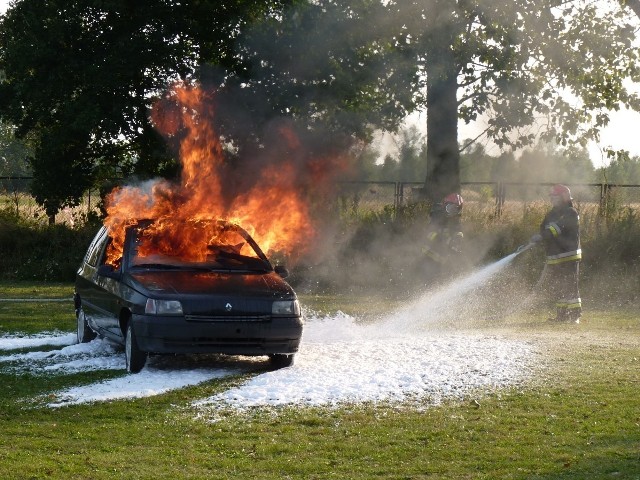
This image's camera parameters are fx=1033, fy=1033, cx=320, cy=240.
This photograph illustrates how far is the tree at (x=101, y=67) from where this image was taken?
78.2 ft

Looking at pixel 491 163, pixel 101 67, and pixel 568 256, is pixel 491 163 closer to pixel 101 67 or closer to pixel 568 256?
pixel 101 67

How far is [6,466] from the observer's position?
22.0ft

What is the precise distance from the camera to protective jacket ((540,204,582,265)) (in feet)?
52.3

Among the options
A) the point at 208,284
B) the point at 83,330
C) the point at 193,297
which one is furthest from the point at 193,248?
the point at 83,330

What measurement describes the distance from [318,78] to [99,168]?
6.49 meters

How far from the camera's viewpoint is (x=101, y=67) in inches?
933

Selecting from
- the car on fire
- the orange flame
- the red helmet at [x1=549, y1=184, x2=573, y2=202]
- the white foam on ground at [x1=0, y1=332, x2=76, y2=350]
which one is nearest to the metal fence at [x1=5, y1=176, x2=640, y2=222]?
the red helmet at [x1=549, y1=184, x2=573, y2=202]

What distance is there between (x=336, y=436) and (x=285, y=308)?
9.58ft

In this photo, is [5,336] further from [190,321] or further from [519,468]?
[519,468]

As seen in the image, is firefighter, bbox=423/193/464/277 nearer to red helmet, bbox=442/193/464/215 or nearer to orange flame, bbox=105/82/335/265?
red helmet, bbox=442/193/464/215

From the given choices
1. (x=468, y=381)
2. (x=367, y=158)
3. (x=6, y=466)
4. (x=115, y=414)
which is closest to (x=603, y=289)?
(x=367, y=158)

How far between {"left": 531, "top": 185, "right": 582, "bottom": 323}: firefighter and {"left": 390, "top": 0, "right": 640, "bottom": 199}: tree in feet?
25.2

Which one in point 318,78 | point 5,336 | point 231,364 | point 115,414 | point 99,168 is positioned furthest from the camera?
point 99,168

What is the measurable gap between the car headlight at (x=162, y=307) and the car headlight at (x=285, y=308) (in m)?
0.96
